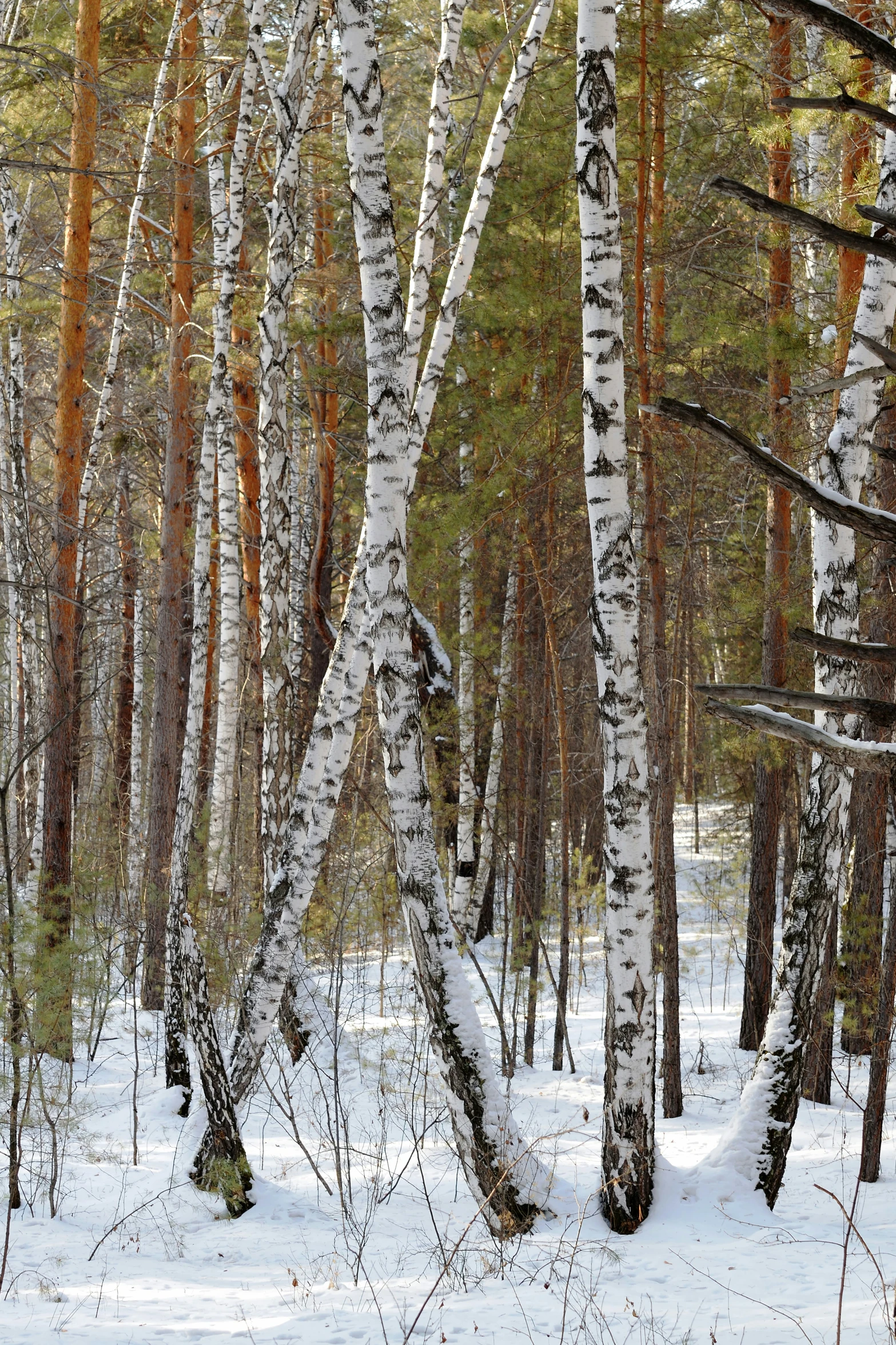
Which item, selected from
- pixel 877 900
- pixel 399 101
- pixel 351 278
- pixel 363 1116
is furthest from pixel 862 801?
pixel 399 101

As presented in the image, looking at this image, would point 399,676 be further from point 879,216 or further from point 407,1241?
point 879,216

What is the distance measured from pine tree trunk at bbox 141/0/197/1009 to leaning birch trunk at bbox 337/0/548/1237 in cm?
499

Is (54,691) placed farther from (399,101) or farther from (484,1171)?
(399,101)

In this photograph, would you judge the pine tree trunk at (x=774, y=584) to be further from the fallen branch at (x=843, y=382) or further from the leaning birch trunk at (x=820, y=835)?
the fallen branch at (x=843, y=382)

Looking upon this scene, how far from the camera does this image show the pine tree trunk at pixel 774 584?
23.7ft

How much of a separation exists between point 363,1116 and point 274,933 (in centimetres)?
220

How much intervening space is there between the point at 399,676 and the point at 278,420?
98.4 inches

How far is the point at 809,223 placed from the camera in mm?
1312

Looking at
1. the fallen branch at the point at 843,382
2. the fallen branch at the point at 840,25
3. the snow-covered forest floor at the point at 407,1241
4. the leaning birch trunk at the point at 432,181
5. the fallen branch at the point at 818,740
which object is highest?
the leaning birch trunk at the point at 432,181

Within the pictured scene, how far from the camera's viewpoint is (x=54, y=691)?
8367 millimetres

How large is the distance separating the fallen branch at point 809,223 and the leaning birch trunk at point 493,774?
9.46 m

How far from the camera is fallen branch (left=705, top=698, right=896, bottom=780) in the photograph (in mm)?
1280

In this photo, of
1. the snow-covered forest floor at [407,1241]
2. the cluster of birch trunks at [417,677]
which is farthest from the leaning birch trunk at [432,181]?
the snow-covered forest floor at [407,1241]

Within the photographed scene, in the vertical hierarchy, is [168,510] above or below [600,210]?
below
